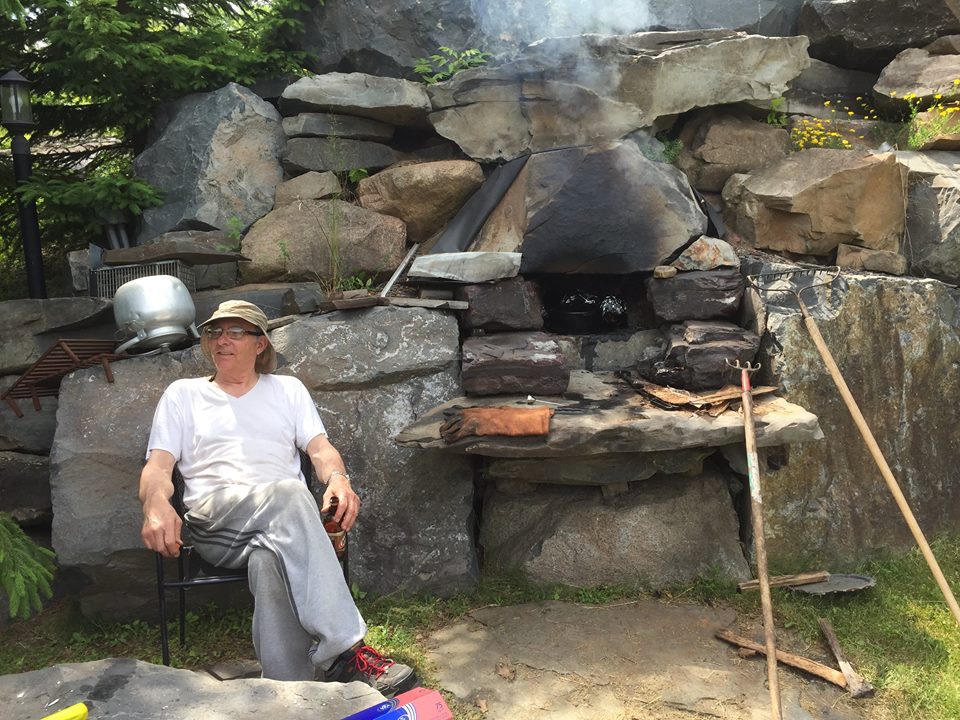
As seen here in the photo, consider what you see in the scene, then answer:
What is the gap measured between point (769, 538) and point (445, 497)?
178 centimetres

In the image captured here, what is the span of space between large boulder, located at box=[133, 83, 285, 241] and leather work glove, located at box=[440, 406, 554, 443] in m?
2.27

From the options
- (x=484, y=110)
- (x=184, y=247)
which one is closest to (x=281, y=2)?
(x=484, y=110)

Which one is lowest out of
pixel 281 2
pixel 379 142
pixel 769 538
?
pixel 769 538

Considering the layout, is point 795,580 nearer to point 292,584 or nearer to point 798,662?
point 798,662

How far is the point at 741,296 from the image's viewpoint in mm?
4699

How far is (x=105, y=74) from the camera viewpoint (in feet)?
16.9

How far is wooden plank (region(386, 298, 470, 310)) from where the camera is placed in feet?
14.8

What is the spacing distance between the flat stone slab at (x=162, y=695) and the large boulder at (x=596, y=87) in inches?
153

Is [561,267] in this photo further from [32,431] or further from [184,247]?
[32,431]

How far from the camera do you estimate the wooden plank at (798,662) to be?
3301 millimetres

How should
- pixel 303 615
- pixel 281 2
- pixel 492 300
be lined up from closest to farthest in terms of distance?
pixel 303 615 → pixel 492 300 → pixel 281 2

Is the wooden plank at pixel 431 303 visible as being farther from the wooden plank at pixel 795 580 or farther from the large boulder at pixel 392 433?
the wooden plank at pixel 795 580

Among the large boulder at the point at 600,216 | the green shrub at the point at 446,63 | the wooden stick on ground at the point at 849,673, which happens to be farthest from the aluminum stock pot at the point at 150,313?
the wooden stick on ground at the point at 849,673

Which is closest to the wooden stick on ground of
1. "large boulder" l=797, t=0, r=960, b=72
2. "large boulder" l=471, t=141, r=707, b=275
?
"large boulder" l=471, t=141, r=707, b=275
